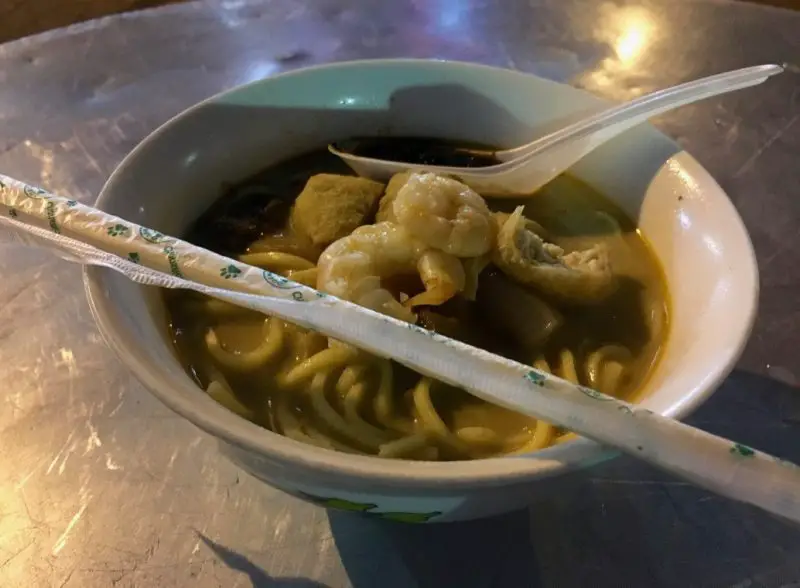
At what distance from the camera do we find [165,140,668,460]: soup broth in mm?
807

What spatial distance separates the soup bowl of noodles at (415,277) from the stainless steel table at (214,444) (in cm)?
15

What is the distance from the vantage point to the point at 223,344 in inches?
35.2

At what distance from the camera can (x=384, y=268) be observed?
843 mm

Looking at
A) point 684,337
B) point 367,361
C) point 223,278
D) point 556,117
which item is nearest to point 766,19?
point 556,117

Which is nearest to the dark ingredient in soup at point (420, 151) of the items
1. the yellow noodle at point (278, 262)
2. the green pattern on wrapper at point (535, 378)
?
the yellow noodle at point (278, 262)

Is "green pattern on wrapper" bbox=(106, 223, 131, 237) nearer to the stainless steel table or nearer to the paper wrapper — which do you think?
the paper wrapper

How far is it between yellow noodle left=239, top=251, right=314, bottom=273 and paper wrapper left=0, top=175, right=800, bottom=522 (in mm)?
241

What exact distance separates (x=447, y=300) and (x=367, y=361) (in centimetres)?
11

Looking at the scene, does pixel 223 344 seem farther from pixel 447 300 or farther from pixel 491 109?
pixel 491 109

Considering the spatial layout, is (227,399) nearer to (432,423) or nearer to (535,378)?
Answer: (432,423)

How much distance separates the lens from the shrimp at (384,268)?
0.80 m

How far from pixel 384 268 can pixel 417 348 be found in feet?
0.73

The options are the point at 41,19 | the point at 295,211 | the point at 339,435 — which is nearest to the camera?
the point at 339,435

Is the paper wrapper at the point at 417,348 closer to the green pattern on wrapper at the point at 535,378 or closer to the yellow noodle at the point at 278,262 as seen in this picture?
the green pattern on wrapper at the point at 535,378
